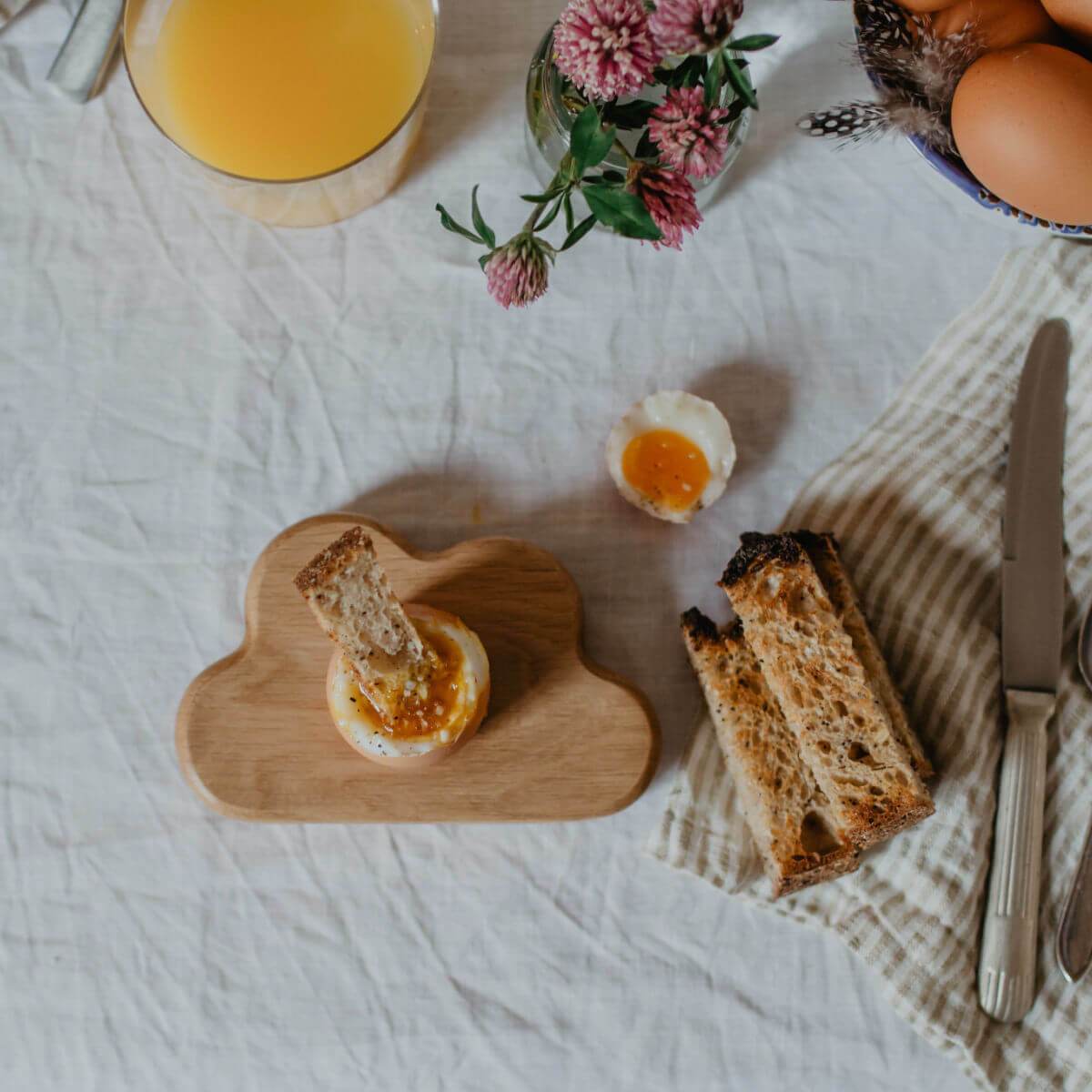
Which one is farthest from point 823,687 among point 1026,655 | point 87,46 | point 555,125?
point 87,46

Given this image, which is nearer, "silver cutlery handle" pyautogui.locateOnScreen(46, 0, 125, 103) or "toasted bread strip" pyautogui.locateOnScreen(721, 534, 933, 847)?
"toasted bread strip" pyautogui.locateOnScreen(721, 534, 933, 847)

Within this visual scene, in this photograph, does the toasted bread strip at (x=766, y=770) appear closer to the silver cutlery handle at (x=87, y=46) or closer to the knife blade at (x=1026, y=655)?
the knife blade at (x=1026, y=655)

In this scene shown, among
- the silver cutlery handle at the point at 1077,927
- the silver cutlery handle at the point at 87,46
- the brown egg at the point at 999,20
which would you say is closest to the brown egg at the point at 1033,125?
the brown egg at the point at 999,20

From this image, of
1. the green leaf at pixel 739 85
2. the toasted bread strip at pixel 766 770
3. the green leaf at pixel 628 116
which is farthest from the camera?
the toasted bread strip at pixel 766 770

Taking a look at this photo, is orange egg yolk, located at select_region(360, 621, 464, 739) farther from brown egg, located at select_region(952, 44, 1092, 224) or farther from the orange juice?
brown egg, located at select_region(952, 44, 1092, 224)

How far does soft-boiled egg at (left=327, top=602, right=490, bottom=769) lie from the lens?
0.77 meters

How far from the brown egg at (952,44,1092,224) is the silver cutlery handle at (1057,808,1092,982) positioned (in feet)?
1.62

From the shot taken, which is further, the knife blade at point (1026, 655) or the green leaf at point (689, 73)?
the knife blade at point (1026, 655)

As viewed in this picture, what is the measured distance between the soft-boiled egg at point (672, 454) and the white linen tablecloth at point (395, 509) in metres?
0.03

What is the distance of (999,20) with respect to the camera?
742 millimetres

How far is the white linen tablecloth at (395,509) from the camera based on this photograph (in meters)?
0.87

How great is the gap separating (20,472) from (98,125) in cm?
30

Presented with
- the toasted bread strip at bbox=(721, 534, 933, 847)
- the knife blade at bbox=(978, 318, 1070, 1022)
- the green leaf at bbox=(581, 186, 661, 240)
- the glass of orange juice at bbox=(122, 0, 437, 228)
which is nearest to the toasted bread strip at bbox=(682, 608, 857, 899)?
the toasted bread strip at bbox=(721, 534, 933, 847)

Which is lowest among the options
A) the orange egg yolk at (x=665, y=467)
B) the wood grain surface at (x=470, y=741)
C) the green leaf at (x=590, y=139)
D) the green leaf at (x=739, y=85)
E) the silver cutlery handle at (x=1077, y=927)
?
the silver cutlery handle at (x=1077, y=927)
